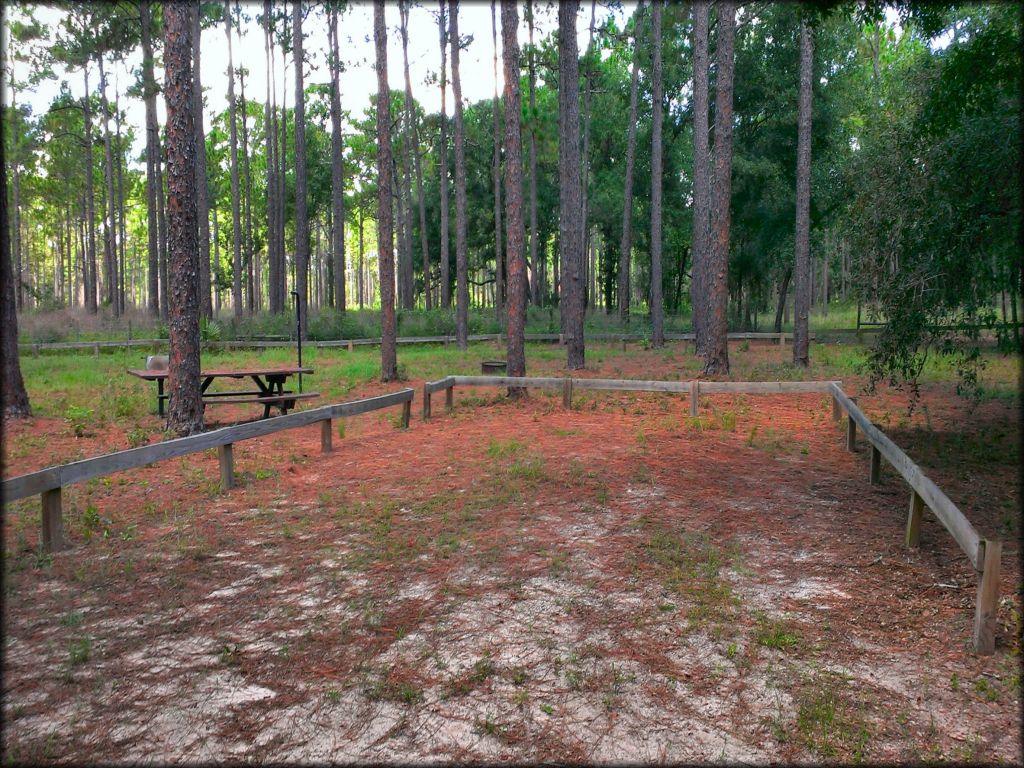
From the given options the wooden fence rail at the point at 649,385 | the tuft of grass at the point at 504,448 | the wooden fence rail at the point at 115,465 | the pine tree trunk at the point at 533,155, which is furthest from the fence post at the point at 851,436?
the pine tree trunk at the point at 533,155

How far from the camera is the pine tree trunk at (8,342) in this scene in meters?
11.6

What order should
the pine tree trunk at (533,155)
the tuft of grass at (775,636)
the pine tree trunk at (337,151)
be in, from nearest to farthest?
the tuft of grass at (775,636), the pine tree trunk at (533,155), the pine tree trunk at (337,151)

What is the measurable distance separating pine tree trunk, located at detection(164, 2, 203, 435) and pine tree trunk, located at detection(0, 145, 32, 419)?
3161mm

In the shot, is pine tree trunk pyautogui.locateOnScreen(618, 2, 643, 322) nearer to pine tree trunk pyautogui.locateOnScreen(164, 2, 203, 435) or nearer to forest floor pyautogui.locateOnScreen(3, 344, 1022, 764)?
pine tree trunk pyautogui.locateOnScreen(164, 2, 203, 435)

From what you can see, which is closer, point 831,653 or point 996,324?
point 831,653

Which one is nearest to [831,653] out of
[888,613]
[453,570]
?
[888,613]

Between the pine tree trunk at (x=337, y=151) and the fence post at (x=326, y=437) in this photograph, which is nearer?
the fence post at (x=326, y=437)

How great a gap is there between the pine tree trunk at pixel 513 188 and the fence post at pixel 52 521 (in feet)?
31.3

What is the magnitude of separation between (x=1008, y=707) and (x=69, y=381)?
19.3 metres

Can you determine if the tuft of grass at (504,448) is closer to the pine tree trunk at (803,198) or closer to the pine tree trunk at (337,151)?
the pine tree trunk at (803,198)

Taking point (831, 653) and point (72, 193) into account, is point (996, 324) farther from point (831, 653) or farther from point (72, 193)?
point (72, 193)

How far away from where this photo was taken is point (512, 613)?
4898 mm

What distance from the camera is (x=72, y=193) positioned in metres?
50.6

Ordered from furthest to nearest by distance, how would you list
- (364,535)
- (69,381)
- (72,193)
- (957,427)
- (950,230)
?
(72,193)
(69,381)
(957,427)
(950,230)
(364,535)
